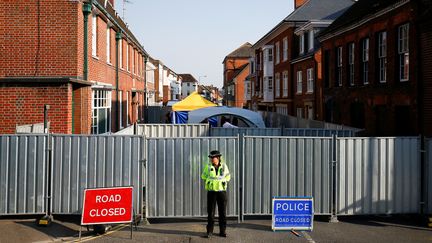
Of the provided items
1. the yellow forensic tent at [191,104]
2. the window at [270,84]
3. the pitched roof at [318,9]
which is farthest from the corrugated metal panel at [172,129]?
the window at [270,84]

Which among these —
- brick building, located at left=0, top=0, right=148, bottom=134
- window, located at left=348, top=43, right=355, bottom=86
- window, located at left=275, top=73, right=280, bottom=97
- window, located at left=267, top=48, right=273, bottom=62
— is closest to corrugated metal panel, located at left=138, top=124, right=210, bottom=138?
brick building, located at left=0, top=0, right=148, bottom=134

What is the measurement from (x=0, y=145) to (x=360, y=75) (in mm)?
17607

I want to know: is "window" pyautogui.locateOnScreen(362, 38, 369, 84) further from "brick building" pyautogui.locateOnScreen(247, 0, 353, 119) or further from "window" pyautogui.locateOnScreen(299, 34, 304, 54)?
"window" pyautogui.locateOnScreen(299, 34, 304, 54)

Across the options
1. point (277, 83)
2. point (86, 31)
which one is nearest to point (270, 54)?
point (277, 83)

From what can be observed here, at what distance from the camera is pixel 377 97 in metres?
20.2

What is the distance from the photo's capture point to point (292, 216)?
368 inches

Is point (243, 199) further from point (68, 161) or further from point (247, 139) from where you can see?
point (68, 161)

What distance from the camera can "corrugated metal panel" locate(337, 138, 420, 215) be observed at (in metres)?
10.2

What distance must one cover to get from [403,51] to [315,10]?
2094 centimetres

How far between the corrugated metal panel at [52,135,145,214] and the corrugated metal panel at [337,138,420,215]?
459cm

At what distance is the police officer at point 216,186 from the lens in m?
9.13

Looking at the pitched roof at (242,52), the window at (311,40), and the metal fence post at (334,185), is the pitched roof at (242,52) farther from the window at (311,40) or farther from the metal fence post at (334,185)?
the metal fence post at (334,185)

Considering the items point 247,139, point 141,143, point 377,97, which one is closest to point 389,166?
point 247,139

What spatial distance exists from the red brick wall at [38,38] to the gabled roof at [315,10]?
25029 millimetres
